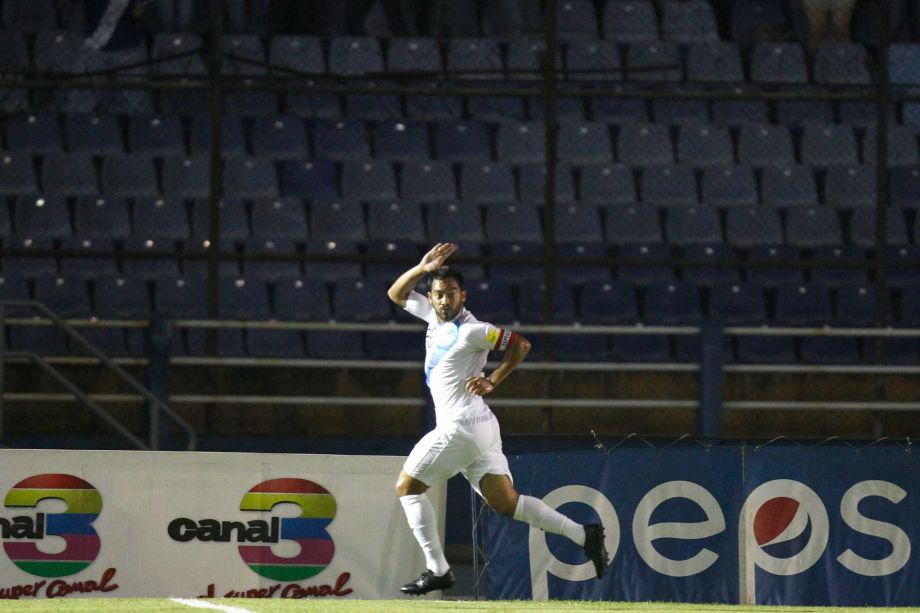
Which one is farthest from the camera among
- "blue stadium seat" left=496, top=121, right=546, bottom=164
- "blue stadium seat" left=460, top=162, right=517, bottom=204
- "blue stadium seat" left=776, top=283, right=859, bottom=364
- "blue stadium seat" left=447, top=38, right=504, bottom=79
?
"blue stadium seat" left=447, top=38, right=504, bottom=79

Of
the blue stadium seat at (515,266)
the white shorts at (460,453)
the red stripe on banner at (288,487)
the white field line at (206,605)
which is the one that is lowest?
the white field line at (206,605)

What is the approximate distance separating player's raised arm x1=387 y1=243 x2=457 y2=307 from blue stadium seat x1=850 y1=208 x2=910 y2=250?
7730mm

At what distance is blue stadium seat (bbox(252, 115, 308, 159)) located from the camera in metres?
16.2

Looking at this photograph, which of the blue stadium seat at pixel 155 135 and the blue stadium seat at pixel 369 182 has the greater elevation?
the blue stadium seat at pixel 155 135

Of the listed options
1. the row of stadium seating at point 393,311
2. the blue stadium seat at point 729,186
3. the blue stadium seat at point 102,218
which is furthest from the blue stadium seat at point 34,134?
the blue stadium seat at point 729,186

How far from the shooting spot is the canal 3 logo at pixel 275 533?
9.89 metres

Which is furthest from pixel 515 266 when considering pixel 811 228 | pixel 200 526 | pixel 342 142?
pixel 200 526

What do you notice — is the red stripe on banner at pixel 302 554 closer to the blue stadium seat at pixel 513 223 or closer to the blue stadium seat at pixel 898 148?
the blue stadium seat at pixel 513 223

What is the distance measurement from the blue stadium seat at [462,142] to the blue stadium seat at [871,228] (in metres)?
3.77

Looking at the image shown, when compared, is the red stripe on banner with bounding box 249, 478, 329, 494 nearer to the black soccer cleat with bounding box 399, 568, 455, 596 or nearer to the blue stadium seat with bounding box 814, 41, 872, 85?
the black soccer cleat with bounding box 399, 568, 455, 596

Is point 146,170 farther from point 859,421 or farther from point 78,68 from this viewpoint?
point 859,421

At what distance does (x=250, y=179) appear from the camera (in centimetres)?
1586

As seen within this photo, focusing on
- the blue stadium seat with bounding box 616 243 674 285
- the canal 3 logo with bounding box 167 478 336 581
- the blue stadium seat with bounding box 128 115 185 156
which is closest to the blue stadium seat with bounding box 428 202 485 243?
the blue stadium seat with bounding box 616 243 674 285

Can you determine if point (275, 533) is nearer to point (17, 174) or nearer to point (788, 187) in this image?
point (17, 174)
